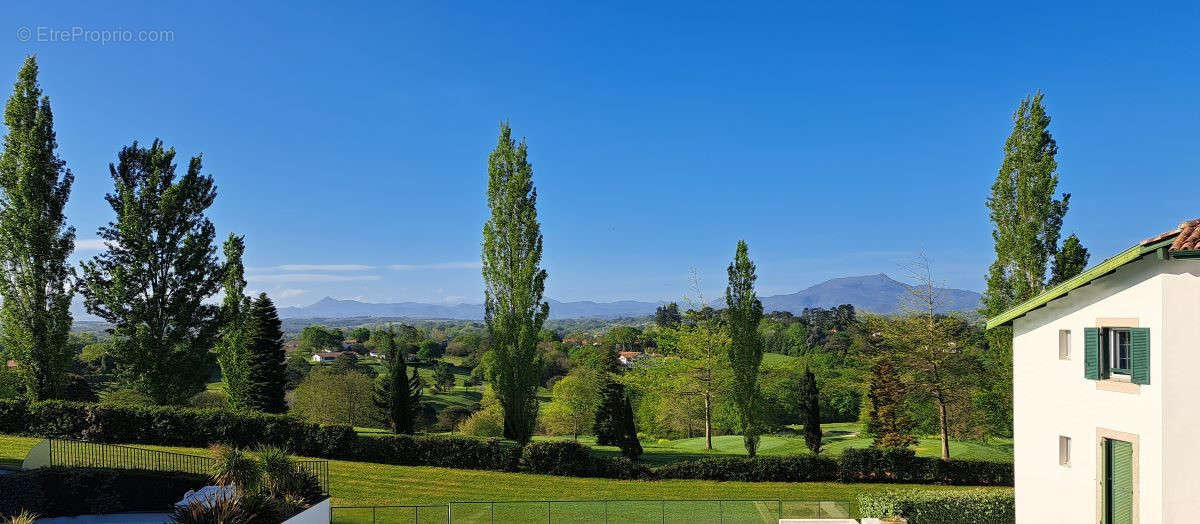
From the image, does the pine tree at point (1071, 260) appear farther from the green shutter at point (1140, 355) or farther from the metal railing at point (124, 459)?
the metal railing at point (124, 459)

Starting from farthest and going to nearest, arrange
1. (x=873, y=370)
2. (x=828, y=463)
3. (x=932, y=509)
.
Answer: (x=873, y=370)
(x=828, y=463)
(x=932, y=509)

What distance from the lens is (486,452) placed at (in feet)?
91.6

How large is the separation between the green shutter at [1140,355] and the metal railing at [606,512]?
8.44 meters

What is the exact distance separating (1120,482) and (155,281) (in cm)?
3445

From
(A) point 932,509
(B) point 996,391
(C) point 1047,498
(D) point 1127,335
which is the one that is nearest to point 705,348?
(B) point 996,391

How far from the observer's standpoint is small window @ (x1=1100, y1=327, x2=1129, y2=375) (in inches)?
533

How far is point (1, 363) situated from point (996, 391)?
4918 cm

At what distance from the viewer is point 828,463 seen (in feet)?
91.4

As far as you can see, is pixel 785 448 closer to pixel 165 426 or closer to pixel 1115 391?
pixel 1115 391

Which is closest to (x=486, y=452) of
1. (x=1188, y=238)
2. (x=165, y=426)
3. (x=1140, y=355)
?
(x=165, y=426)

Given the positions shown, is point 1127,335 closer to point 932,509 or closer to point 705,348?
point 932,509

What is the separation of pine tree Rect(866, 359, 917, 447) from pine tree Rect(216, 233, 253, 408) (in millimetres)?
31766

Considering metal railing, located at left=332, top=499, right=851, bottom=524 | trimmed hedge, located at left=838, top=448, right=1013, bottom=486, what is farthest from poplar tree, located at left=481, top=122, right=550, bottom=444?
trimmed hedge, located at left=838, top=448, right=1013, bottom=486

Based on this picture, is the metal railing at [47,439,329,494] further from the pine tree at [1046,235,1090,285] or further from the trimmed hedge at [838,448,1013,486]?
the pine tree at [1046,235,1090,285]
